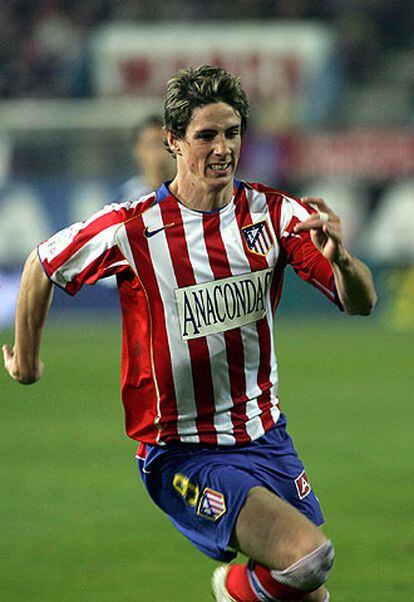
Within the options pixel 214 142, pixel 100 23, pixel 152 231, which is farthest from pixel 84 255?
pixel 100 23

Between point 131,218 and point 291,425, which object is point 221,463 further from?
point 291,425

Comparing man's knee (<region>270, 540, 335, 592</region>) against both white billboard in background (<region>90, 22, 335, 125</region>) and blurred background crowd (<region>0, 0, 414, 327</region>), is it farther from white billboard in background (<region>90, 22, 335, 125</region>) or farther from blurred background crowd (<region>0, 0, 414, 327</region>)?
white billboard in background (<region>90, 22, 335, 125</region>)

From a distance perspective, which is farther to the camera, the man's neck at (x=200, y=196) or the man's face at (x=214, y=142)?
the man's neck at (x=200, y=196)

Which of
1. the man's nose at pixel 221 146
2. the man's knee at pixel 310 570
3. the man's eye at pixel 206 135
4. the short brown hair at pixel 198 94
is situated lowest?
the man's knee at pixel 310 570

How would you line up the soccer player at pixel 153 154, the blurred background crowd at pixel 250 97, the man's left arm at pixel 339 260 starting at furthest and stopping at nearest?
the blurred background crowd at pixel 250 97, the soccer player at pixel 153 154, the man's left arm at pixel 339 260

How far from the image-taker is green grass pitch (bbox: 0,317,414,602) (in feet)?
21.4

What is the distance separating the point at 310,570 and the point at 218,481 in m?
0.49

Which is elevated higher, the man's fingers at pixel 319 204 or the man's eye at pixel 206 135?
the man's eye at pixel 206 135

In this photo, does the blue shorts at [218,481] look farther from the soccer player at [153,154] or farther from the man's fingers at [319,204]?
the soccer player at [153,154]

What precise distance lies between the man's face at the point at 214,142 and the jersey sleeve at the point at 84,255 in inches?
13.6

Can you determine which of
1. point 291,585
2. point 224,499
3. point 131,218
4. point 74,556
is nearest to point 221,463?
point 224,499

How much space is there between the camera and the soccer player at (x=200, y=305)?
474 cm

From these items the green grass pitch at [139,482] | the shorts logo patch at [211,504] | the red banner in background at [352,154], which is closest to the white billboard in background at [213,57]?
the red banner in background at [352,154]

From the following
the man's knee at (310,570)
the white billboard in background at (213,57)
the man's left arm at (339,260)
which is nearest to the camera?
the man's knee at (310,570)
